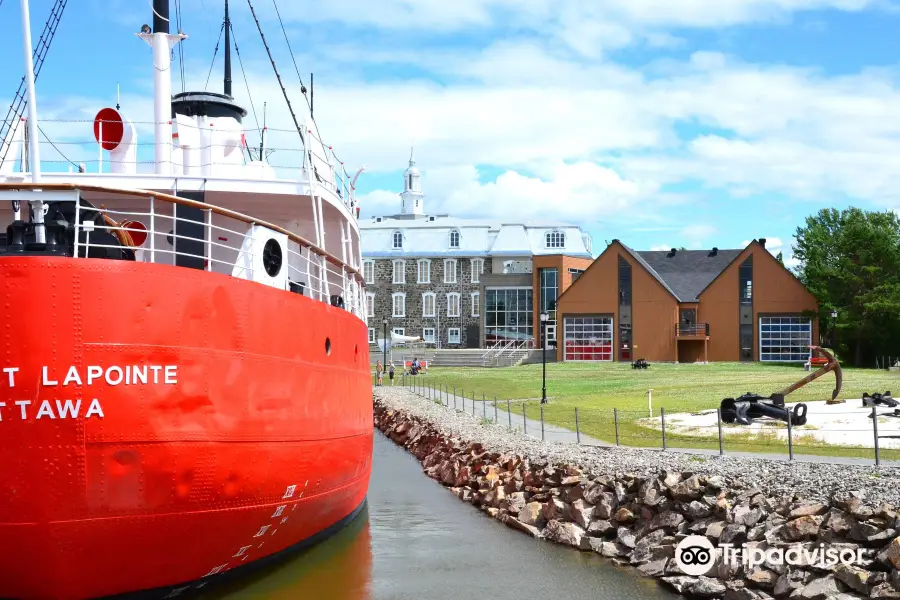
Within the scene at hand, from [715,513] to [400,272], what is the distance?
7414 centimetres

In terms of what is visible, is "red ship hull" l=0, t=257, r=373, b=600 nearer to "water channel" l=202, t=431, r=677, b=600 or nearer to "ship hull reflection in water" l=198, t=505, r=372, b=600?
"ship hull reflection in water" l=198, t=505, r=372, b=600

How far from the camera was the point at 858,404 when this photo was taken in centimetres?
2797

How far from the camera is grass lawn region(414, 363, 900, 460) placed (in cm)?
2111

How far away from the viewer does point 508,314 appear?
81.6m

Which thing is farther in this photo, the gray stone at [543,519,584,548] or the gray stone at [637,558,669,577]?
the gray stone at [543,519,584,548]

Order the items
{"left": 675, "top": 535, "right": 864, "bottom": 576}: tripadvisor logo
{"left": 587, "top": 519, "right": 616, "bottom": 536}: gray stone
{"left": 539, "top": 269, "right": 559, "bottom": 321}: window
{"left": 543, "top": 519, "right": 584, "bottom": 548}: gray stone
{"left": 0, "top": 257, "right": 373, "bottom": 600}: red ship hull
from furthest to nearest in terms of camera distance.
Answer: {"left": 539, "top": 269, "right": 559, "bottom": 321}: window < {"left": 587, "top": 519, "right": 616, "bottom": 536}: gray stone < {"left": 543, "top": 519, "right": 584, "bottom": 548}: gray stone < {"left": 675, "top": 535, "right": 864, "bottom": 576}: tripadvisor logo < {"left": 0, "top": 257, "right": 373, "bottom": 600}: red ship hull

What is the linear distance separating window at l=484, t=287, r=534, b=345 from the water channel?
204ft

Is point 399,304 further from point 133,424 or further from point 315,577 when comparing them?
point 133,424

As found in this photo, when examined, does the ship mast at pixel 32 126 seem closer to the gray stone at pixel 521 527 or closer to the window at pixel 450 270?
the gray stone at pixel 521 527

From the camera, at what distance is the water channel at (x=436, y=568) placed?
1339 centimetres

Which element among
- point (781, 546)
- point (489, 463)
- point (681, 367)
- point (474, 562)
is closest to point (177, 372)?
point (474, 562)

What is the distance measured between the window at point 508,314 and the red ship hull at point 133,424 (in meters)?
69.3

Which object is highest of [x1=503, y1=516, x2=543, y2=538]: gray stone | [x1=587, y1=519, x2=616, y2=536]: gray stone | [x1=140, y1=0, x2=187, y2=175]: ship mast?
[x1=140, y1=0, x2=187, y2=175]: ship mast

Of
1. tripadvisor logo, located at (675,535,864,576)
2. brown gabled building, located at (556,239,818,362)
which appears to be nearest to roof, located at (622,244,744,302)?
brown gabled building, located at (556,239,818,362)
